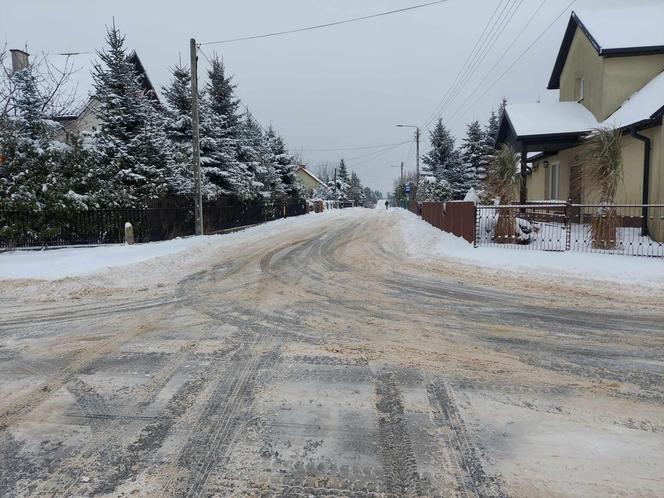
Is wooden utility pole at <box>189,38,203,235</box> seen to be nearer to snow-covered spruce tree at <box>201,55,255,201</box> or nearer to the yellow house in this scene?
snow-covered spruce tree at <box>201,55,255,201</box>

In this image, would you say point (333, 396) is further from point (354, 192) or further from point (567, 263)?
point (354, 192)

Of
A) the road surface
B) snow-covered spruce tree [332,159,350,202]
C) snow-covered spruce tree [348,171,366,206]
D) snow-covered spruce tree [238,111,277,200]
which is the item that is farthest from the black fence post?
snow-covered spruce tree [348,171,366,206]

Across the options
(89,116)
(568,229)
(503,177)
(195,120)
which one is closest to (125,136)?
(195,120)

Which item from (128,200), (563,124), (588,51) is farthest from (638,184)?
(128,200)

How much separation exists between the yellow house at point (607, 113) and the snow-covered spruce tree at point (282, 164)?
2178 cm

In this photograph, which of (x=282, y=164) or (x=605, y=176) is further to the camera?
(x=282, y=164)

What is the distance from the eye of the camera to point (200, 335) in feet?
19.0

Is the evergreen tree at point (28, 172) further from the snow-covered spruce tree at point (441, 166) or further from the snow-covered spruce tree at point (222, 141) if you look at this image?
the snow-covered spruce tree at point (441, 166)

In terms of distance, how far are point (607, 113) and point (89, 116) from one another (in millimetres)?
25833

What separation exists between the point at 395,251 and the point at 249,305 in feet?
26.4

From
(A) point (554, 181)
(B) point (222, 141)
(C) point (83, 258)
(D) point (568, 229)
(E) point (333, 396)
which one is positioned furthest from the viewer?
(B) point (222, 141)

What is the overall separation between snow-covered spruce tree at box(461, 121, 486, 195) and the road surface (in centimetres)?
2883

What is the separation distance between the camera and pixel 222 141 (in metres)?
23.6

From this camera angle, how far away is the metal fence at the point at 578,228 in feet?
38.0
